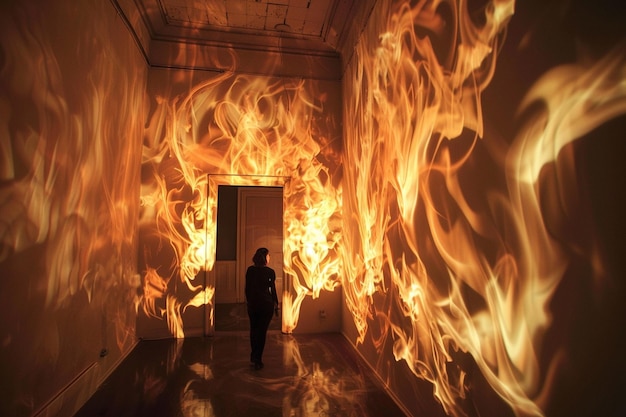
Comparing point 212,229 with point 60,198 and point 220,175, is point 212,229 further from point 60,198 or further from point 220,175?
point 60,198

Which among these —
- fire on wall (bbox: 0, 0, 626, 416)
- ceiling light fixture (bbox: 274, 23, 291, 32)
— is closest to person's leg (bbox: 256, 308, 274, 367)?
fire on wall (bbox: 0, 0, 626, 416)

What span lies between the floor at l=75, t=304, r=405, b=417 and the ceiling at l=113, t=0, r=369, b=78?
337 centimetres

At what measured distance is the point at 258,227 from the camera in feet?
20.9

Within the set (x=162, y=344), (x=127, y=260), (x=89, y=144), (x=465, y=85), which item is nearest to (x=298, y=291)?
(x=162, y=344)

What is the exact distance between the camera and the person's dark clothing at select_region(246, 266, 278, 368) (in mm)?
3312

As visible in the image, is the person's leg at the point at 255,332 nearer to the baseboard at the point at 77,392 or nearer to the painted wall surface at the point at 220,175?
the painted wall surface at the point at 220,175

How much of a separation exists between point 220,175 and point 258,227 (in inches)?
83.2

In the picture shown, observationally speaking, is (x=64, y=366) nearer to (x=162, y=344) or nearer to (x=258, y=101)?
(x=162, y=344)

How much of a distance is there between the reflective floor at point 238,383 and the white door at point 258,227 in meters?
2.32

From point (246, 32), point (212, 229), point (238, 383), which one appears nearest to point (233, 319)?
point (212, 229)

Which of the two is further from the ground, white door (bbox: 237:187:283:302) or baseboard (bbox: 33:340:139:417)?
white door (bbox: 237:187:283:302)

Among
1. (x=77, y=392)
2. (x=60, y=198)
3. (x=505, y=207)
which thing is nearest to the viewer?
(x=505, y=207)

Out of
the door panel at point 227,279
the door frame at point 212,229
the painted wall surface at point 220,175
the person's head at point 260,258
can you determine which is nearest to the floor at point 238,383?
the door frame at point 212,229

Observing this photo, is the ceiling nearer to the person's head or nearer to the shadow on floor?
the person's head
